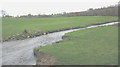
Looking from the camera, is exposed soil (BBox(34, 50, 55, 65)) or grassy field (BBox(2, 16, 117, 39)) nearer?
exposed soil (BBox(34, 50, 55, 65))

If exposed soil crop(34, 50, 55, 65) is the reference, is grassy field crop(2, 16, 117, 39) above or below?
below

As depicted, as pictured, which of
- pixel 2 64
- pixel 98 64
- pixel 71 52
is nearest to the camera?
pixel 98 64

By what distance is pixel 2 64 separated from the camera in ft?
68.8

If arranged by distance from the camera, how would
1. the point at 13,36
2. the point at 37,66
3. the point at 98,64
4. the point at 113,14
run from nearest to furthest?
1. the point at 98,64
2. the point at 37,66
3. the point at 13,36
4. the point at 113,14

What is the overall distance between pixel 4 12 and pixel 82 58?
4693 inches

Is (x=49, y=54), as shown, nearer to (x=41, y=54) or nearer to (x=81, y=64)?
(x=41, y=54)

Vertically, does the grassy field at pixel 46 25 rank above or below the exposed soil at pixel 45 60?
below

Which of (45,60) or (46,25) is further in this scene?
(46,25)

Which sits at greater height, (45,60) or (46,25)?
(45,60)

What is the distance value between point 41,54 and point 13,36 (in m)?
20.5

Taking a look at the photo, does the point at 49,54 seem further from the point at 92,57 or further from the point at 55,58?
the point at 92,57

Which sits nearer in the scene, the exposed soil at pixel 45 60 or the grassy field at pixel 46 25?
the exposed soil at pixel 45 60

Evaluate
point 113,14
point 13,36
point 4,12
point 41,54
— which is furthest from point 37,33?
point 4,12

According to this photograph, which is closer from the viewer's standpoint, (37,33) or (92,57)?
(92,57)
